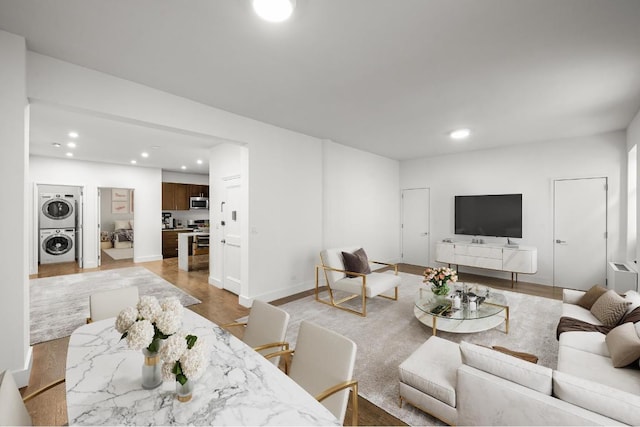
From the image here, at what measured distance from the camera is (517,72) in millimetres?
2727

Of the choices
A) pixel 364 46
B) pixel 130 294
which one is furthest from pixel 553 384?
pixel 130 294

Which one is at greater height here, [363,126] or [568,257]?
[363,126]

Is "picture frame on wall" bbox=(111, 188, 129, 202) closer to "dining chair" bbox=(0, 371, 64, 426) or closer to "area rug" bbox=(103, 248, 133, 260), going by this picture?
"area rug" bbox=(103, 248, 133, 260)

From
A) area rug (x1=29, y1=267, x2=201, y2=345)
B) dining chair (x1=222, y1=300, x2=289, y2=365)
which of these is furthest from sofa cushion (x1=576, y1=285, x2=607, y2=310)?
area rug (x1=29, y1=267, x2=201, y2=345)

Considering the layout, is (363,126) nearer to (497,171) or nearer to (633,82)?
(633,82)

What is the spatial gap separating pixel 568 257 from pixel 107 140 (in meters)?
8.96

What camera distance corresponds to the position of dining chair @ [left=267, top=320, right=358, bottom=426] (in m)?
1.40

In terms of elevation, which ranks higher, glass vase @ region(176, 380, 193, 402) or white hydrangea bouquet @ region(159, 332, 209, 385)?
white hydrangea bouquet @ region(159, 332, 209, 385)

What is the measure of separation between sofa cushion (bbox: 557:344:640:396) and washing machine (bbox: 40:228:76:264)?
35.0 ft

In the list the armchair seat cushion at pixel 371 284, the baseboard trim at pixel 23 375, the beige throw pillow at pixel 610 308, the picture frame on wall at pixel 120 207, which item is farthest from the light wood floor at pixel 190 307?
the picture frame on wall at pixel 120 207

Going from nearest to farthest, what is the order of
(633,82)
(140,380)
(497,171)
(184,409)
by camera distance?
(184,409), (140,380), (633,82), (497,171)

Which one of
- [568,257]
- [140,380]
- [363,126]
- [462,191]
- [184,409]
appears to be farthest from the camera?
[462,191]

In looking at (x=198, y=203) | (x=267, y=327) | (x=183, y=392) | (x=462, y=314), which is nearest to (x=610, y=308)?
(x=462, y=314)

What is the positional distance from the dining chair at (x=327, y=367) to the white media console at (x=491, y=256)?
16.6ft
